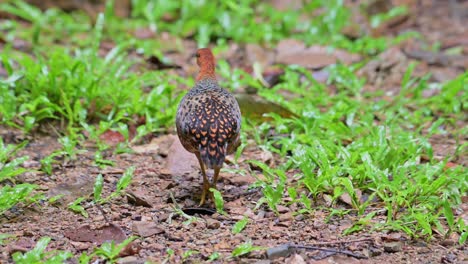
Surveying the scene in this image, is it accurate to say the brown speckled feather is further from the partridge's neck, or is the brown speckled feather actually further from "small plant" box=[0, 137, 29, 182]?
"small plant" box=[0, 137, 29, 182]

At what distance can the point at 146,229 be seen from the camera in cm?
450

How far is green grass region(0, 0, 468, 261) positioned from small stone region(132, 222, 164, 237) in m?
0.44

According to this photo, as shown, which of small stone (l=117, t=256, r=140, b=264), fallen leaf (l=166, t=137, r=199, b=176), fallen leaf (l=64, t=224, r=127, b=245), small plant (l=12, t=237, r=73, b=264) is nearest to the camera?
small plant (l=12, t=237, r=73, b=264)

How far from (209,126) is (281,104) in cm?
225

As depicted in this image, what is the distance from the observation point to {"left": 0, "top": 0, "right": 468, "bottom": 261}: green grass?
4.93 m

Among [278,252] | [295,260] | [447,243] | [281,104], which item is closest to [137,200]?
[278,252]

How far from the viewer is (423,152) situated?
598cm

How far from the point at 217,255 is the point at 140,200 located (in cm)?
101

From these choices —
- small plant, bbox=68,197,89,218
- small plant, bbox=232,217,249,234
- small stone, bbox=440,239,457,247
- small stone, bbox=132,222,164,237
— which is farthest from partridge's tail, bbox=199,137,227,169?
small stone, bbox=440,239,457,247

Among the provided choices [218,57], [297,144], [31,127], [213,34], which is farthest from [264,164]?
[213,34]

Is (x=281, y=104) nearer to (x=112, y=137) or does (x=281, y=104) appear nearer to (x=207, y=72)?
(x=207, y=72)

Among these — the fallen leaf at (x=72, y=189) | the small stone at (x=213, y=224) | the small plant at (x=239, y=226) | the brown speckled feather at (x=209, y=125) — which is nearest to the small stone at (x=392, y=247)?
the small plant at (x=239, y=226)

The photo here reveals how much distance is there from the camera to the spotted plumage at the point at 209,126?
4.61 meters

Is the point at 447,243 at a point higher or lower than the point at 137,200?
higher
